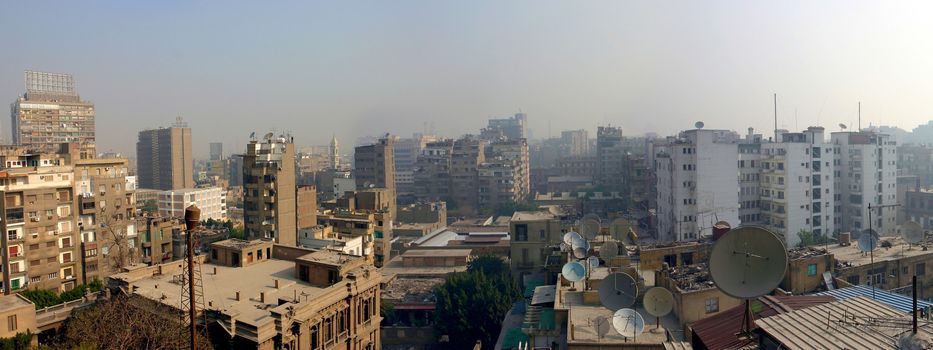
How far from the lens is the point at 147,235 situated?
151ft

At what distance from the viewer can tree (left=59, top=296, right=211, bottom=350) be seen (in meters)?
17.9

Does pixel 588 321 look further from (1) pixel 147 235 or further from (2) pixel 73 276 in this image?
(1) pixel 147 235

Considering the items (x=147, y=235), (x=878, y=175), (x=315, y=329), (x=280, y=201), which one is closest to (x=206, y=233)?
(x=147, y=235)

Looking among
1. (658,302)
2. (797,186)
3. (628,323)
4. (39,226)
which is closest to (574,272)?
(658,302)

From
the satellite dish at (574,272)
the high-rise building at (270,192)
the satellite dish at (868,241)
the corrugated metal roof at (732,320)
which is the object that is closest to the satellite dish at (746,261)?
the corrugated metal roof at (732,320)

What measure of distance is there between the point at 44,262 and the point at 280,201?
13.7m

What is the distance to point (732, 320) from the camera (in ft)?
56.3

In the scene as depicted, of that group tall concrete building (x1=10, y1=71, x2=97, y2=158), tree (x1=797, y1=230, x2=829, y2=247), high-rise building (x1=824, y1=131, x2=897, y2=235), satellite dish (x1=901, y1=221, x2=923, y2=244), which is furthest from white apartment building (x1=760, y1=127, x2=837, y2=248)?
tall concrete building (x1=10, y1=71, x2=97, y2=158)

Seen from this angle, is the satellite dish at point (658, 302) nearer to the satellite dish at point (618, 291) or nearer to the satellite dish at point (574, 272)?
the satellite dish at point (618, 291)

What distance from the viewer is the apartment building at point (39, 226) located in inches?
1385

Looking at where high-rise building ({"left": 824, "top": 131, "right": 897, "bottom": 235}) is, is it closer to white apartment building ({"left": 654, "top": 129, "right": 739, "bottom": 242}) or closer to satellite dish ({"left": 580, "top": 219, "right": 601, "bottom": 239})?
white apartment building ({"left": 654, "top": 129, "right": 739, "bottom": 242})

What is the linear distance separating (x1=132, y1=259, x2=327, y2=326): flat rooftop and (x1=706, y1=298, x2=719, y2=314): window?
12.7 meters

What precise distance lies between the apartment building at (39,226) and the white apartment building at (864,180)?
192 ft

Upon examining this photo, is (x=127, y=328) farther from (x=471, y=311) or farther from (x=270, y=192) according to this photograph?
(x=270, y=192)
